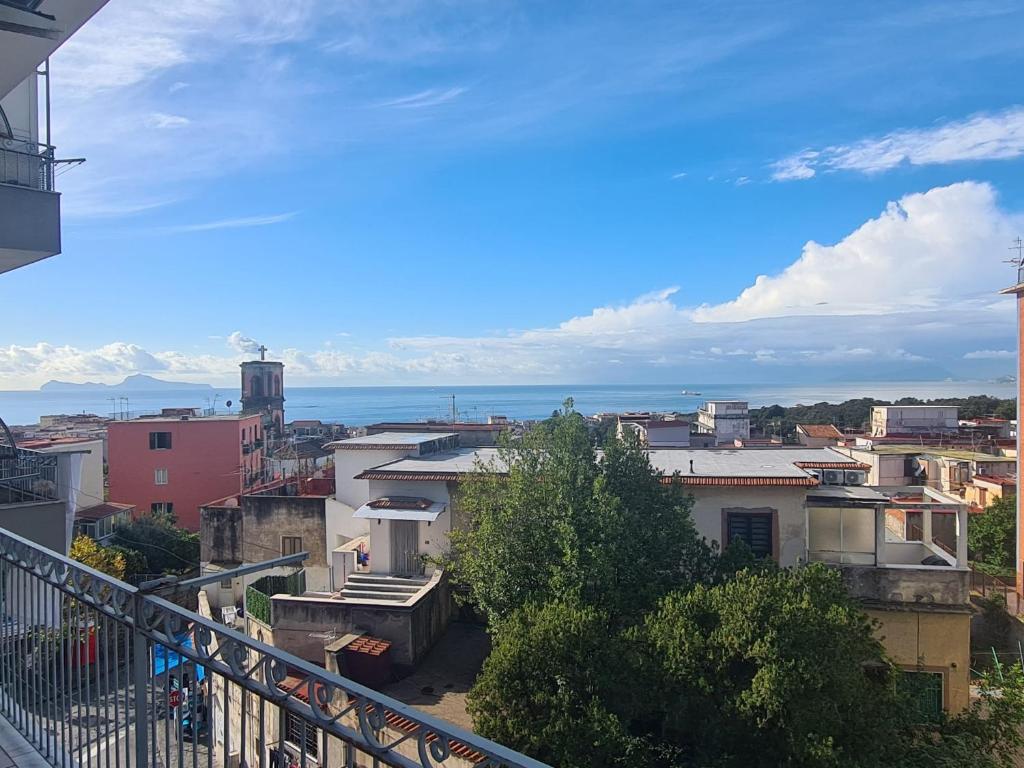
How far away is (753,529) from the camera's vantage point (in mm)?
11914

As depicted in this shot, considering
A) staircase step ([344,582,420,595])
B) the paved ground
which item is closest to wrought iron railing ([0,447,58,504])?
the paved ground

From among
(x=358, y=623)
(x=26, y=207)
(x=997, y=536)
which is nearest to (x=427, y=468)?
(x=358, y=623)

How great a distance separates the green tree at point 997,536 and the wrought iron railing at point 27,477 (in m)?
24.8

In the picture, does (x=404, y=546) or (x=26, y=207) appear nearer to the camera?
(x=26, y=207)

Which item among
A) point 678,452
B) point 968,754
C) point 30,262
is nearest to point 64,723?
point 30,262

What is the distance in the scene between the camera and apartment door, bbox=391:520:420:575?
45.8 feet

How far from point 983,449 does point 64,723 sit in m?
35.3

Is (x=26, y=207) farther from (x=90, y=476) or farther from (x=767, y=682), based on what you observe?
(x=90, y=476)

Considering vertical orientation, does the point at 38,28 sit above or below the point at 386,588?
above

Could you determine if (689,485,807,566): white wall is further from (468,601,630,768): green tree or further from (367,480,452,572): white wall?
(367,480,452,572): white wall

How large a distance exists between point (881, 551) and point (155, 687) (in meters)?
11.5

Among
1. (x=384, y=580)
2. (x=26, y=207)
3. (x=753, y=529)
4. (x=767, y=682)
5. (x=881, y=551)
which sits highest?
(x=26, y=207)

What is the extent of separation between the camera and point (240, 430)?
30.2 m

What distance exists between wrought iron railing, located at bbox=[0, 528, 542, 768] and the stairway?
9.32 metres
